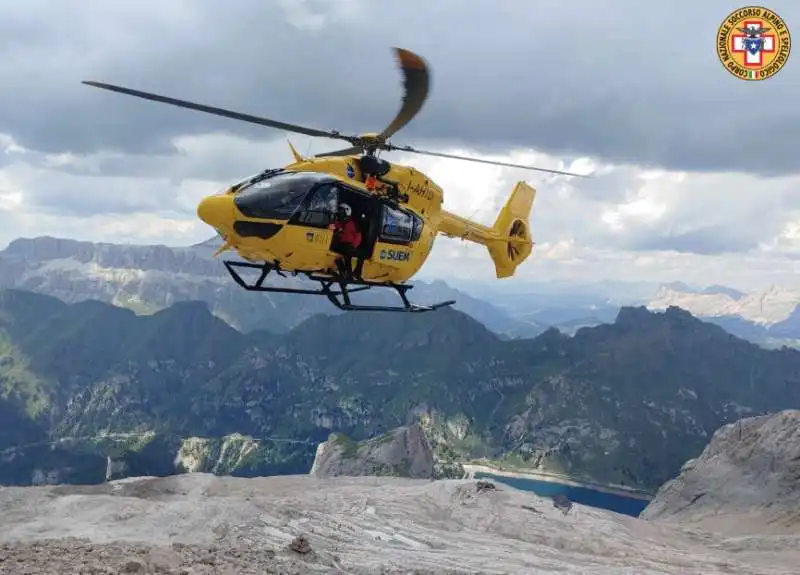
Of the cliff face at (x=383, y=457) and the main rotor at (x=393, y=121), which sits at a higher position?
the main rotor at (x=393, y=121)

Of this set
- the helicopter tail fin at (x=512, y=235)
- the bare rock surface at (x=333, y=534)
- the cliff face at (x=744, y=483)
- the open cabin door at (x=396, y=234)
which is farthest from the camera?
the cliff face at (x=744, y=483)

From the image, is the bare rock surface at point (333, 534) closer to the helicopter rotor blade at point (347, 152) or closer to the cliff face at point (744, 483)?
the helicopter rotor blade at point (347, 152)

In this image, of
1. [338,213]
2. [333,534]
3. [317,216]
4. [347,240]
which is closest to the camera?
[317,216]

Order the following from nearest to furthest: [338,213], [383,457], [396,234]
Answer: [338,213], [396,234], [383,457]

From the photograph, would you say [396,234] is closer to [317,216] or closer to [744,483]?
[317,216]

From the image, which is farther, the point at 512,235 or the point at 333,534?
the point at 512,235

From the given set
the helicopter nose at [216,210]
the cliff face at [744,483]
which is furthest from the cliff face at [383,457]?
the helicopter nose at [216,210]

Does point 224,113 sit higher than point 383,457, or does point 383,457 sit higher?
point 224,113

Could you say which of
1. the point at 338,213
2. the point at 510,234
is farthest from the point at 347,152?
the point at 510,234
